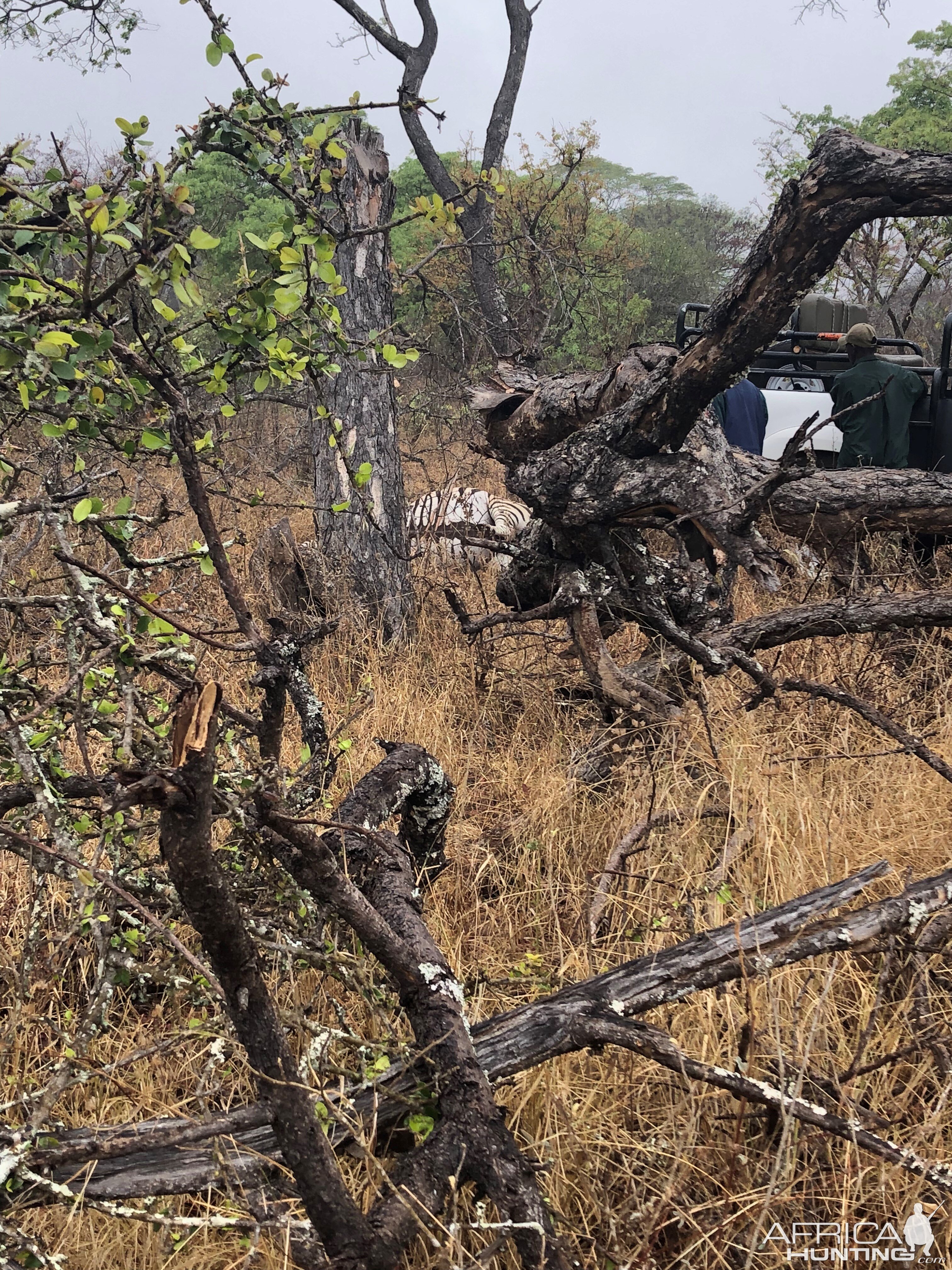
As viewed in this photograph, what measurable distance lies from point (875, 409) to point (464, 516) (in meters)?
3.02

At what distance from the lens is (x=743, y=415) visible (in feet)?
21.6

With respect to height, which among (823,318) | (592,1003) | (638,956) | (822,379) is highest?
(823,318)

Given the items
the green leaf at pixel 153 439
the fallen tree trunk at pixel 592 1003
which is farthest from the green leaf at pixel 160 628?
the fallen tree trunk at pixel 592 1003

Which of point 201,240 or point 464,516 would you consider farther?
point 464,516

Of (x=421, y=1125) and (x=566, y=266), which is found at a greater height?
(x=566, y=266)

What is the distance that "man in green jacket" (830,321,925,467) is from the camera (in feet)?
20.4

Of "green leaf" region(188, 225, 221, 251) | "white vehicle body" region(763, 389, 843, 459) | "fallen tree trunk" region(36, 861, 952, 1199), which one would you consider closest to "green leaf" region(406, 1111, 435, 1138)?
"fallen tree trunk" region(36, 861, 952, 1199)

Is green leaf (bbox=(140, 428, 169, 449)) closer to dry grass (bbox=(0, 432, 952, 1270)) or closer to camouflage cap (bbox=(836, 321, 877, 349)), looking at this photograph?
dry grass (bbox=(0, 432, 952, 1270))

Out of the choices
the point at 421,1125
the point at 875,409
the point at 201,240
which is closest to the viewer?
the point at 201,240

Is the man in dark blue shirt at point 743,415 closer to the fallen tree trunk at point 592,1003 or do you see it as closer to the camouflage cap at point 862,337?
the camouflage cap at point 862,337

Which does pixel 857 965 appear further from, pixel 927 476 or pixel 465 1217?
pixel 927 476

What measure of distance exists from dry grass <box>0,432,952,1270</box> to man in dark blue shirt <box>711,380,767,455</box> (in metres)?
2.77

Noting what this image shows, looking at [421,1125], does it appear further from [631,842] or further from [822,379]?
[822,379]

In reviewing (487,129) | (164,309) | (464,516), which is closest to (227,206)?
(487,129)
